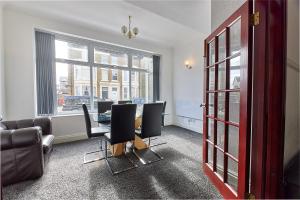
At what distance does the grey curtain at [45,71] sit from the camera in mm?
3445

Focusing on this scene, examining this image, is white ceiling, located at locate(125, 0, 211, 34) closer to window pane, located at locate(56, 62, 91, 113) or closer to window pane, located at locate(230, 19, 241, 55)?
window pane, located at locate(230, 19, 241, 55)

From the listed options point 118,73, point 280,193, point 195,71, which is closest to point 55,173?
point 280,193

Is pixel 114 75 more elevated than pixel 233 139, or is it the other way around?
pixel 114 75

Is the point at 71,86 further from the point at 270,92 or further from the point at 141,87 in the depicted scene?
the point at 270,92

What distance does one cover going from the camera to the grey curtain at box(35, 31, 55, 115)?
3.45 meters

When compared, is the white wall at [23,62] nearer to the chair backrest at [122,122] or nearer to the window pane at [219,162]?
the chair backrest at [122,122]

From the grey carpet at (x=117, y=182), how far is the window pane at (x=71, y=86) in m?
1.51

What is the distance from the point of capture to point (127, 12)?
122 inches

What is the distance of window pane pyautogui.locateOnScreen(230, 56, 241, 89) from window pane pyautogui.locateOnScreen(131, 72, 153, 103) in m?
3.74

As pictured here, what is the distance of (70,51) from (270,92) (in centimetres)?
432

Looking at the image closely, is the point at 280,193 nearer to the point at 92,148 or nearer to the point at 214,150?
the point at 214,150

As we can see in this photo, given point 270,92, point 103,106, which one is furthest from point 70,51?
point 270,92

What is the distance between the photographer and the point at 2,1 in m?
2.77

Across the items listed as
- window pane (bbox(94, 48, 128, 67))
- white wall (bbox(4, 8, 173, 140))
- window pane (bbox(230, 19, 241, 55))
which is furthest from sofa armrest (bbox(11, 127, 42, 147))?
window pane (bbox(94, 48, 128, 67))
